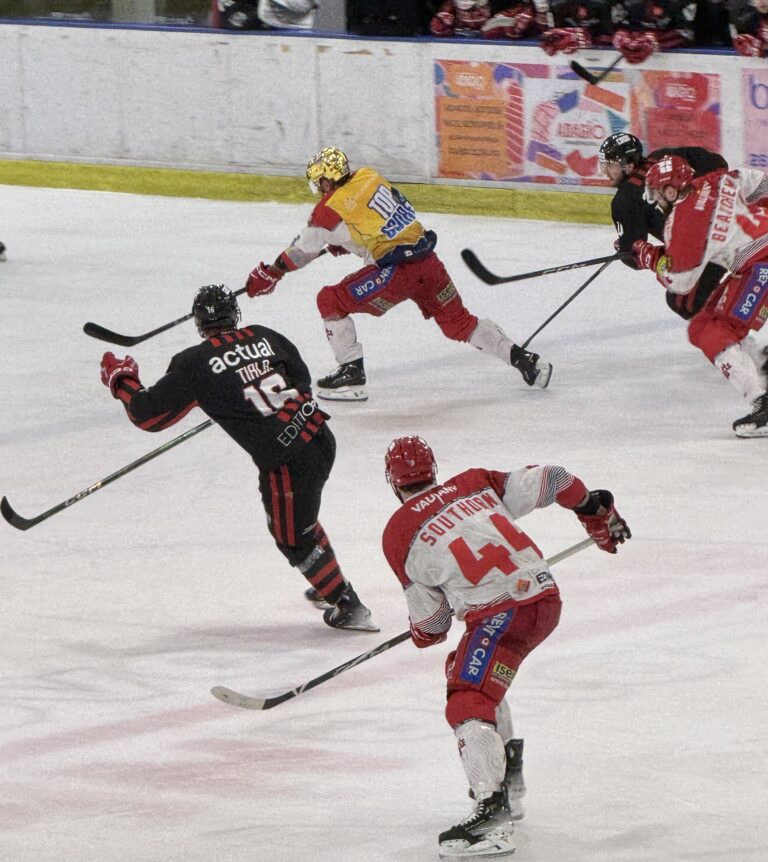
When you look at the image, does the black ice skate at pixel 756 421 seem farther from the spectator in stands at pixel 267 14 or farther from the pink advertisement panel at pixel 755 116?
the spectator in stands at pixel 267 14

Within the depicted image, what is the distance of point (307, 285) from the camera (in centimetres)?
988

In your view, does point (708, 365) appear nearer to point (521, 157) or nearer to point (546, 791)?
point (521, 157)

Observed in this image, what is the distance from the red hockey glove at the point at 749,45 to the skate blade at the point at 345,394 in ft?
10.6

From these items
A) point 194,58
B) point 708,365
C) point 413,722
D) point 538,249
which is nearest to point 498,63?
point 538,249

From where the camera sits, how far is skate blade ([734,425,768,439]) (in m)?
7.10

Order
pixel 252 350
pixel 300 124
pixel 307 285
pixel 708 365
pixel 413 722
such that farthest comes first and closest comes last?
pixel 300 124 < pixel 307 285 < pixel 708 365 < pixel 252 350 < pixel 413 722

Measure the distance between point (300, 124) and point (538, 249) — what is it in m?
2.09

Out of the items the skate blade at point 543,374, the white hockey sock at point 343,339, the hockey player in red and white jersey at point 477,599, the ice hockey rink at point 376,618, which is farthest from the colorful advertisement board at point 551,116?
the hockey player in red and white jersey at point 477,599

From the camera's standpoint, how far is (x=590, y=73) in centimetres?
1018

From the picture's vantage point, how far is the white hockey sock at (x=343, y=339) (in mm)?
7938

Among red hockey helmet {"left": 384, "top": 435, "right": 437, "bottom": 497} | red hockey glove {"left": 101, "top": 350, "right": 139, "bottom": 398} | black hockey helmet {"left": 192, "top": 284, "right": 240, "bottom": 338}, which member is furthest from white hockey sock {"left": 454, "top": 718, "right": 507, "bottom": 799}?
red hockey glove {"left": 101, "top": 350, "right": 139, "bottom": 398}

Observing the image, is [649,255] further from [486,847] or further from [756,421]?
[486,847]

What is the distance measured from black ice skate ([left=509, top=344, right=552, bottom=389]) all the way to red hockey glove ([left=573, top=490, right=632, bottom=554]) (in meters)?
3.32

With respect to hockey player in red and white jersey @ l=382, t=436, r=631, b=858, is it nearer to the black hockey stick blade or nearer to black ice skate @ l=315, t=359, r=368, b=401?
the black hockey stick blade
